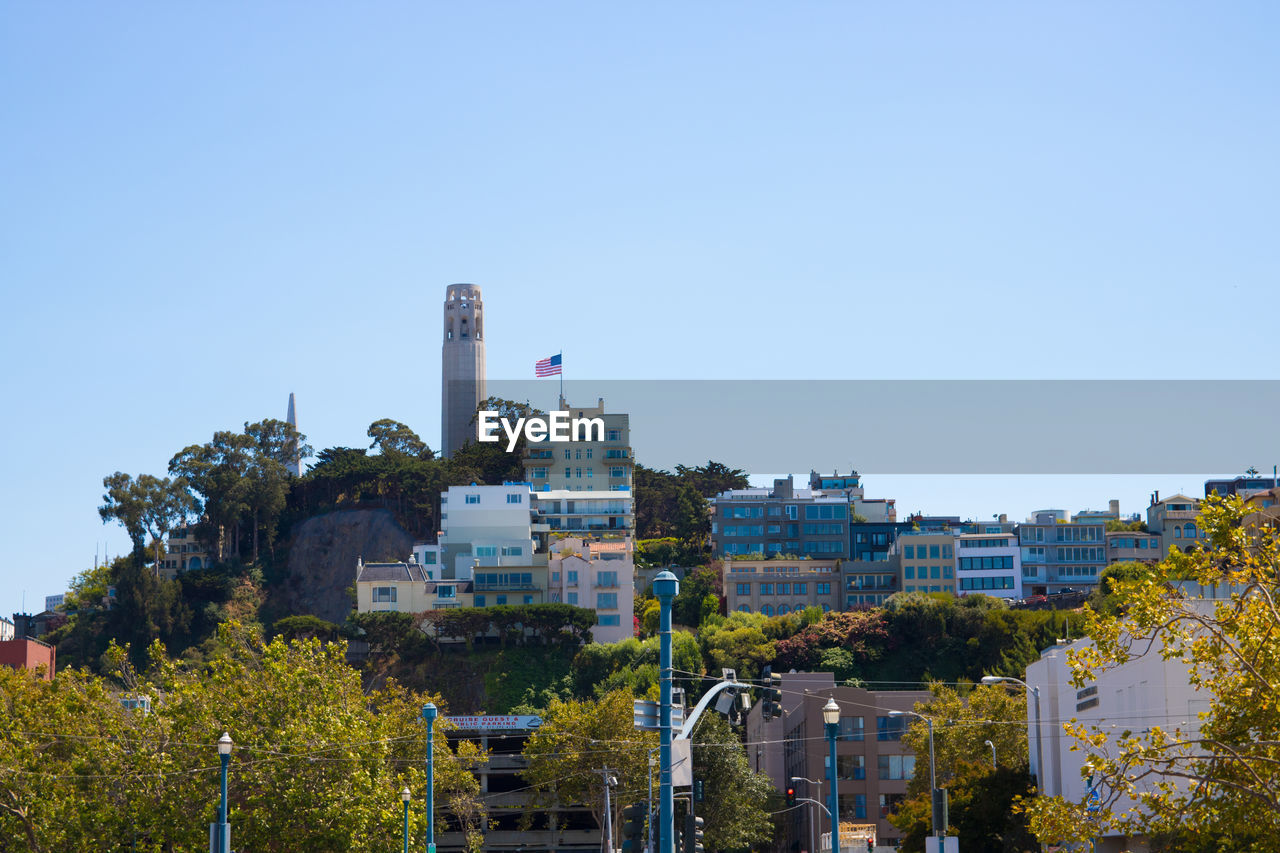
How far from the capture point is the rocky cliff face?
16575 centimetres

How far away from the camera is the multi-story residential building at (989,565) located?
508ft

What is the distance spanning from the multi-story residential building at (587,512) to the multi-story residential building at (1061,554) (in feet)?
141

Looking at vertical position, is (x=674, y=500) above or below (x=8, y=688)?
above

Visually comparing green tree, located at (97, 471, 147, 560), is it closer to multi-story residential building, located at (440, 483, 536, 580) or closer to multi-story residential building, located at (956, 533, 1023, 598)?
multi-story residential building, located at (440, 483, 536, 580)

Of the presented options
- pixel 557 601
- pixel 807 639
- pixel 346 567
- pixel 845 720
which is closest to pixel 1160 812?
pixel 845 720

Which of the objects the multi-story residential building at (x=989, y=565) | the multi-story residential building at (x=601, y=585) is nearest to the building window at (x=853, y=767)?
the multi-story residential building at (x=601, y=585)

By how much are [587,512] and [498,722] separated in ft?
170

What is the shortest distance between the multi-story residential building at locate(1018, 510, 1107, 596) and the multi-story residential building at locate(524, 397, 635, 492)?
45.8 m

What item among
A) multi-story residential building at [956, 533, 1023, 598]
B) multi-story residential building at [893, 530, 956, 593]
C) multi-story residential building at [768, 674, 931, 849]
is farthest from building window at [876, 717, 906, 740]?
multi-story residential building at [956, 533, 1023, 598]

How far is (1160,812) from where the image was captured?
90.0 ft

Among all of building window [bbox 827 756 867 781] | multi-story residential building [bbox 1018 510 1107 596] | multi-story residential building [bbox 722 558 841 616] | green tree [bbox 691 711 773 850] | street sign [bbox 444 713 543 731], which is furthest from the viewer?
multi-story residential building [bbox 1018 510 1107 596]

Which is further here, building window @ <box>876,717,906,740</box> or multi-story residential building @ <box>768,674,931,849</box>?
building window @ <box>876,717,906,740</box>

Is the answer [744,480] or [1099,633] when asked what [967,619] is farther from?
[1099,633]

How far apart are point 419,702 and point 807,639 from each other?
4491cm
